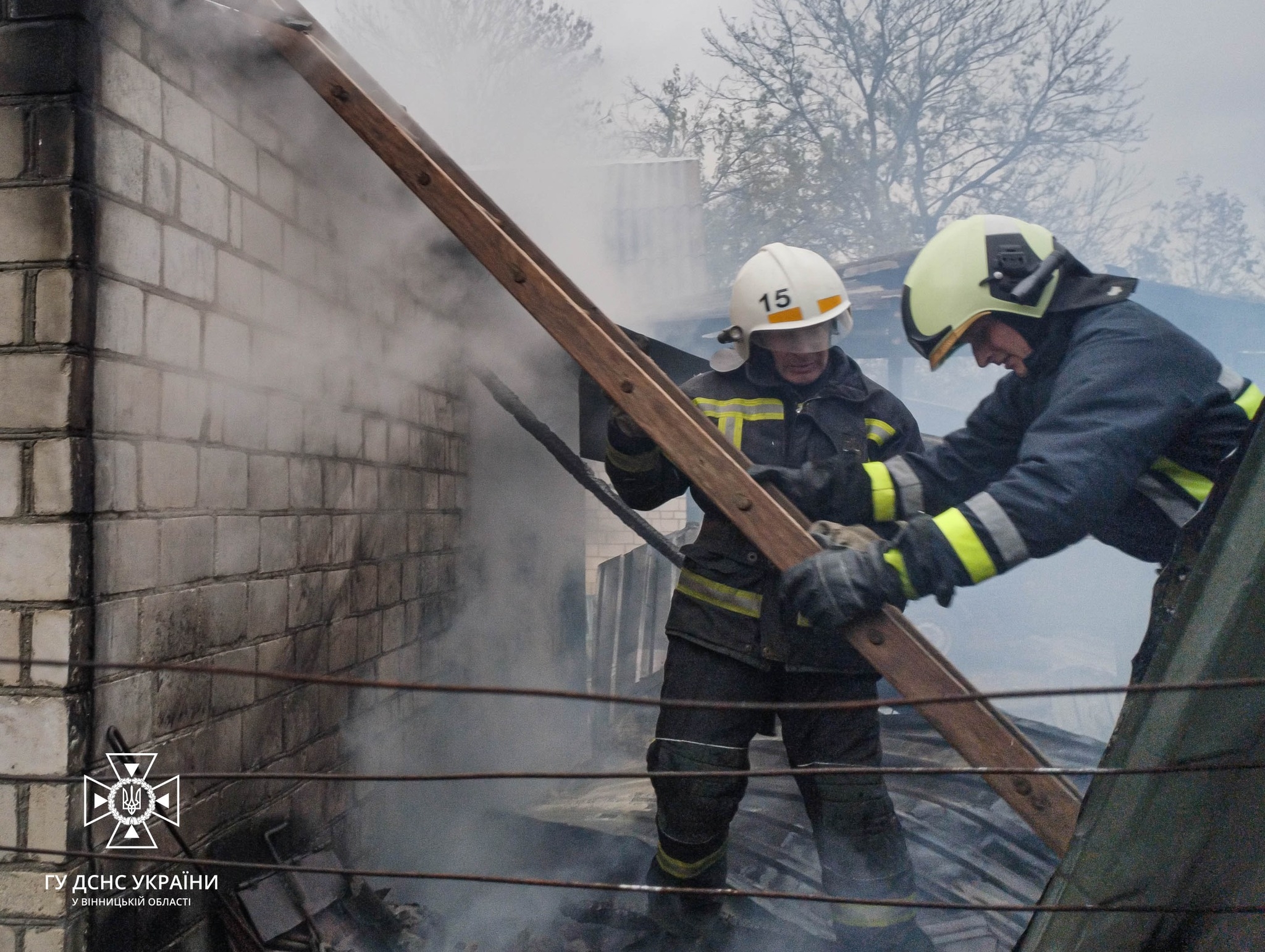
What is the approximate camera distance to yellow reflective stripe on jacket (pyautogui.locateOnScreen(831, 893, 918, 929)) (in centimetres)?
263

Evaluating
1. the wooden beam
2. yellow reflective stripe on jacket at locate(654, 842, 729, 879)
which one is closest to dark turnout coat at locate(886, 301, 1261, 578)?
the wooden beam

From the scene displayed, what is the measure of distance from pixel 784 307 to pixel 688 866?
5.89ft

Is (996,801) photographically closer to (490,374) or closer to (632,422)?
(632,422)

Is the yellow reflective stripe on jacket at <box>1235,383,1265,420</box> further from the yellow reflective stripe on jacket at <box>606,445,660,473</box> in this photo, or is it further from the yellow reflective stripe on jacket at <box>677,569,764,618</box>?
the yellow reflective stripe on jacket at <box>606,445,660,473</box>

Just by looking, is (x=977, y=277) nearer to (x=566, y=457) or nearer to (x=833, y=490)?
(x=833, y=490)

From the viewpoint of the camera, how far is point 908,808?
4.14 m

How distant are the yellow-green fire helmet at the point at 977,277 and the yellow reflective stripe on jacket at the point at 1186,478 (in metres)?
0.50

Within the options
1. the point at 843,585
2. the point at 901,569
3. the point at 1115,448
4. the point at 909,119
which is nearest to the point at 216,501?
the point at 843,585

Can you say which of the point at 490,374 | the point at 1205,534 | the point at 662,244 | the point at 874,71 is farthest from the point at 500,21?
the point at 1205,534

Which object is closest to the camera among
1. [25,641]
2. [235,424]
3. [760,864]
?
[25,641]

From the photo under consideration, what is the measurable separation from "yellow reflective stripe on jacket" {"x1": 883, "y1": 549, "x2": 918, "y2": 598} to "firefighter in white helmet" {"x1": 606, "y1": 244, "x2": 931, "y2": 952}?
21.2 inches

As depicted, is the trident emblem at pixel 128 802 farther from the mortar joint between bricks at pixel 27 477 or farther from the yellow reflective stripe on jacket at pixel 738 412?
the yellow reflective stripe on jacket at pixel 738 412

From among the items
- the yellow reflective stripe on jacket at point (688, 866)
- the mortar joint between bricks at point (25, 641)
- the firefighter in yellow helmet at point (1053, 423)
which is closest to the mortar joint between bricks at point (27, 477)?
the mortar joint between bricks at point (25, 641)

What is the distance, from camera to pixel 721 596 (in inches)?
116
